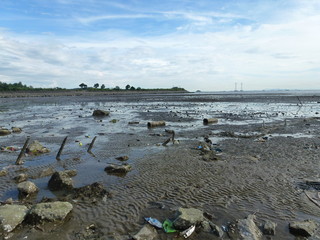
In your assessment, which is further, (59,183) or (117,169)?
(117,169)

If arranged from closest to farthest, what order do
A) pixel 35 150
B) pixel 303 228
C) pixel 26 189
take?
1. pixel 303 228
2. pixel 26 189
3. pixel 35 150

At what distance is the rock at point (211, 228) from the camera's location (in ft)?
20.9

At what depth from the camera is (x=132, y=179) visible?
1028 cm

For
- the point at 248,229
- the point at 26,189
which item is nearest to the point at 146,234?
the point at 248,229

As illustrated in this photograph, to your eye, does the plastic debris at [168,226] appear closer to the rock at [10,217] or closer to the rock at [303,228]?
the rock at [303,228]

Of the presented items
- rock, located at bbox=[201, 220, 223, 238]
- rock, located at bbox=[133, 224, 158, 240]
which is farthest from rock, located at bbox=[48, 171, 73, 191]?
rock, located at bbox=[201, 220, 223, 238]

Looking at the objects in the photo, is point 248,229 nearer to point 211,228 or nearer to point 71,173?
point 211,228

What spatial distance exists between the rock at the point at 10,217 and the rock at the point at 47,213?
22cm

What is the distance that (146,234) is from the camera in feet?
20.4

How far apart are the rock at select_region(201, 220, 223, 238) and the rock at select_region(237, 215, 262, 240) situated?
545 mm

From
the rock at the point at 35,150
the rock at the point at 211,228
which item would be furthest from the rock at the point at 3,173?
the rock at the point at 211,228

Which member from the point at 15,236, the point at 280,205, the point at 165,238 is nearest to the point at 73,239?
the point at 15,236

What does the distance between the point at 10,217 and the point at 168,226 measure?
13.9 feet

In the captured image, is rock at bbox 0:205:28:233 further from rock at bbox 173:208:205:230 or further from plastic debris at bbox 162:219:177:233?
rock at bbox 173:208:205:230
